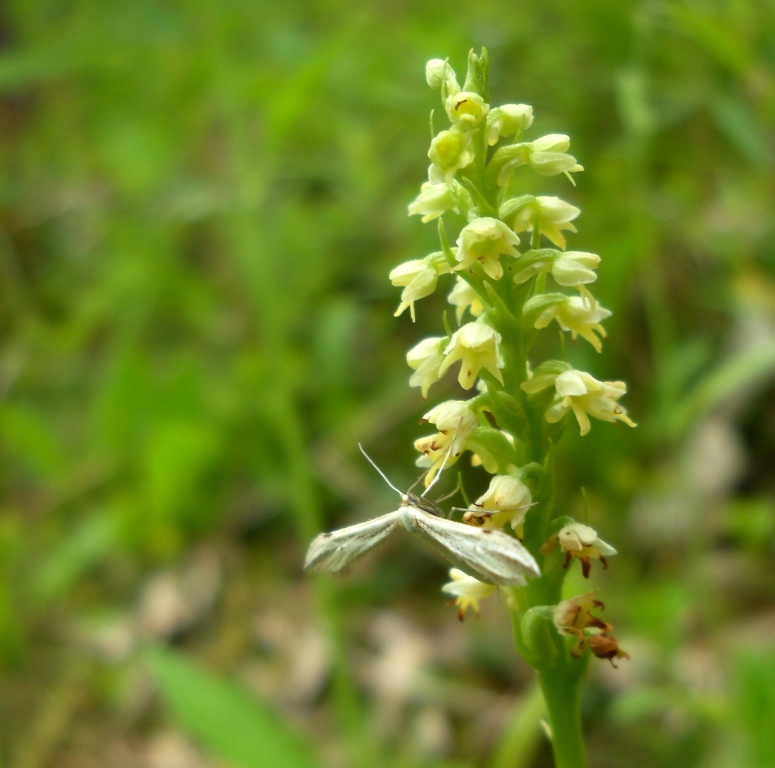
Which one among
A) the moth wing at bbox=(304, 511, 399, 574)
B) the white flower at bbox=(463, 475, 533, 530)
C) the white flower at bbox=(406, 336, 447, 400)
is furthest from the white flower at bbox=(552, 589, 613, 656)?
the white flower at bbox=(406, 336, 447, 400)

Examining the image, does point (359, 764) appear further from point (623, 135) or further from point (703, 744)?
point (623, 135)

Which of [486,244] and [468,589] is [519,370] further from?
[468,589]

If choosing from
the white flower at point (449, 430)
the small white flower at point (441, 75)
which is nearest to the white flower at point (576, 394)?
the white flower at point (449, 430)

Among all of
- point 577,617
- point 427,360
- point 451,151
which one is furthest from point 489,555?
point 451,151

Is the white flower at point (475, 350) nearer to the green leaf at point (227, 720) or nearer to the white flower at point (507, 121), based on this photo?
the white flower at point (507, 121)

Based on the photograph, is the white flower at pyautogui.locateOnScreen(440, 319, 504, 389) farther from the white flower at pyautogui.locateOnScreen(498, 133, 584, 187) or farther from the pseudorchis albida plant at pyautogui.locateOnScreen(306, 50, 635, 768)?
the white flower at pyautogui.locateOnScreen(498, 133, 584, 187)

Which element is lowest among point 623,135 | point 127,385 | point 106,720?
point 106,720

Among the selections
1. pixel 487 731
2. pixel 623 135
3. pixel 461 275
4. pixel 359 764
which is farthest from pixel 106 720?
pixel 623 135

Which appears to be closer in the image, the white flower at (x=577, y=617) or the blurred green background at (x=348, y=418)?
the white flower at (x=577, y=617)
